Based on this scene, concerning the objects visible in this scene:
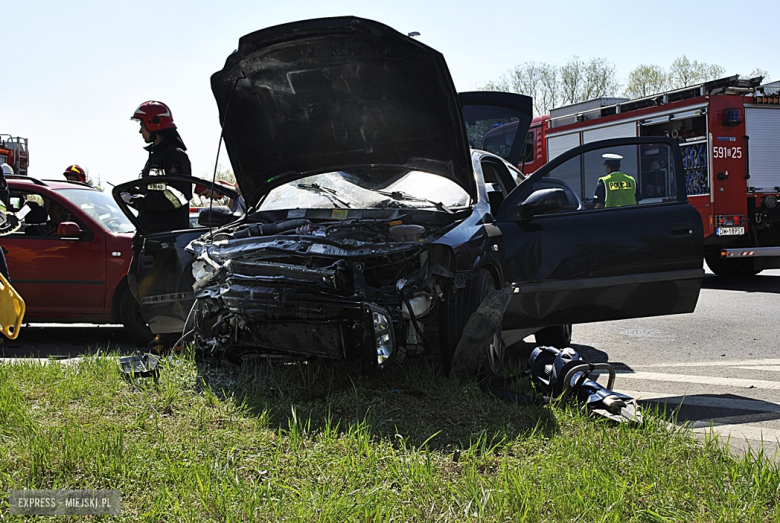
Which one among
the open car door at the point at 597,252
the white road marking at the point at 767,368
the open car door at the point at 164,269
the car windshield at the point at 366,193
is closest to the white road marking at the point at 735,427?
the open car door at the point at 597,252

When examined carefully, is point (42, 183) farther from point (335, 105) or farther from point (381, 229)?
point (381, 229)

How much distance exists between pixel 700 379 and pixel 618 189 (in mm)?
1476

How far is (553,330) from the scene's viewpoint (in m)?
6.13

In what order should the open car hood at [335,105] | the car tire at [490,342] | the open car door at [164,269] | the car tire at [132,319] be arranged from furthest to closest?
the car tire at [132,319]
the open car door at [164,269]
the open car hood at [335,105]
the car tire at [490,342]

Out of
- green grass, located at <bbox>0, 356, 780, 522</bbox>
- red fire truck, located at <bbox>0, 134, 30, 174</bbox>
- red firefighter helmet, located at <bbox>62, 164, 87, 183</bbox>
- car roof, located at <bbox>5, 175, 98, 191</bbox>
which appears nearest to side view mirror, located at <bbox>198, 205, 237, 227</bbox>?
green grass, located at <bbox>0, 356, 780, 522</bbox>

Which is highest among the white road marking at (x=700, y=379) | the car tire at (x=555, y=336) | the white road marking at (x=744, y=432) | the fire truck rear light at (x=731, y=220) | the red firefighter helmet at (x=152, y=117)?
the red firefighter helmet at (x=152, y=117)

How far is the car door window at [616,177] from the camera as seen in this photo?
527cm

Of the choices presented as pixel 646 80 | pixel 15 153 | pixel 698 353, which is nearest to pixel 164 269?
pixel 698 353

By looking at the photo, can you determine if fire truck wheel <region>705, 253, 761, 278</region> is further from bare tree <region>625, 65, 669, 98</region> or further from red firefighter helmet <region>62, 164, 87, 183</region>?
bare tree <region>625, 65, 669, 98</region>

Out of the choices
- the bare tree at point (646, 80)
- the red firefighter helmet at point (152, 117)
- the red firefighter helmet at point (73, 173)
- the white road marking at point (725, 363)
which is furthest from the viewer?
the bare tree at point (646, 80)

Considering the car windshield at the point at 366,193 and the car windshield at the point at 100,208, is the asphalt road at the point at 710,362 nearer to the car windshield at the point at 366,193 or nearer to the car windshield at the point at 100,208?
the car windshield at the point at 366,193

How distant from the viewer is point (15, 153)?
18.5 m

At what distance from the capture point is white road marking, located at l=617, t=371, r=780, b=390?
5004 millimetres

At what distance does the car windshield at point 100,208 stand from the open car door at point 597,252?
159 inches
